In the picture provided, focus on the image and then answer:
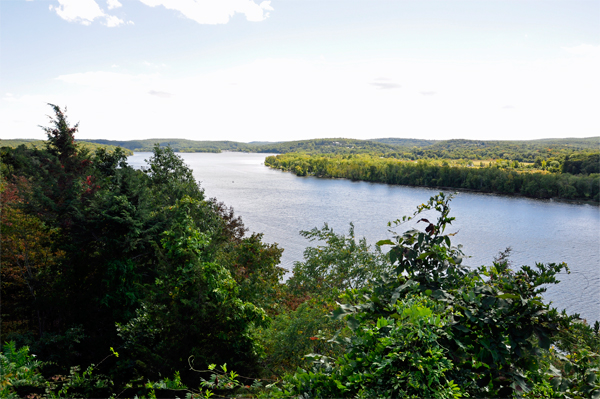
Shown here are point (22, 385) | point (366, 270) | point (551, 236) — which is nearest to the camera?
point (22, 385)

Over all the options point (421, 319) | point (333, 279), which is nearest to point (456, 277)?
point (421, 319)

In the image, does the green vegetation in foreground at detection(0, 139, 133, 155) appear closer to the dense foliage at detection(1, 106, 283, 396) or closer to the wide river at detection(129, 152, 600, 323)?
the dense foliage at detection(1, 106, 283, 396)

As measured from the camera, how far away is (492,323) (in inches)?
97.7

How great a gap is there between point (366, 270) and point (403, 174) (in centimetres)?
8580

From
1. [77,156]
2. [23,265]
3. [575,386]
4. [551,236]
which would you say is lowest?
[551,236]

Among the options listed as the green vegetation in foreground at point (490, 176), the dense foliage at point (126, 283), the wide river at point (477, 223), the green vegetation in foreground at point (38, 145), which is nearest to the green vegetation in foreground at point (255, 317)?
the dense foliage at point (126, 283)

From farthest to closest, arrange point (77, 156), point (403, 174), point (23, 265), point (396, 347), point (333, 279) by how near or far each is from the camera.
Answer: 1. point (403, 174)
2. point (77, 156)
3. point (23, 265)
4. point (333, 279)
5. point (396, 347)

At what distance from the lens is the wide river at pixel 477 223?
A: 29.5 metres

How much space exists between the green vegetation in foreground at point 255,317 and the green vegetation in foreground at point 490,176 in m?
74.5

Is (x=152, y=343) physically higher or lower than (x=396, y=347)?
lower

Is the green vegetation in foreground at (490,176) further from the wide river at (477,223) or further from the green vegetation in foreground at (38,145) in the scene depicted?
the green vegetation in foreground at (38,145)

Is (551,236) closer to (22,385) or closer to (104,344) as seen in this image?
(104,344)

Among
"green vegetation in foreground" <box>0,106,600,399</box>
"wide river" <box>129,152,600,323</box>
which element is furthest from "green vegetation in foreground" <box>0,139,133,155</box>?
"wide river" <box>129,152,600,323</box>

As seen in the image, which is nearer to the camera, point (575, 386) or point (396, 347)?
point (396, 347)
